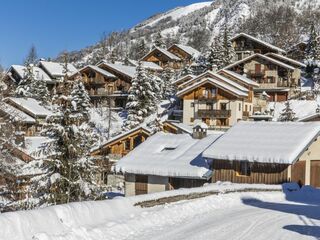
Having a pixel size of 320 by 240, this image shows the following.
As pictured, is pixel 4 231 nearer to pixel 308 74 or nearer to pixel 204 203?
pixel 204 203

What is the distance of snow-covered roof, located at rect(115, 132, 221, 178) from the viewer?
1246 inches

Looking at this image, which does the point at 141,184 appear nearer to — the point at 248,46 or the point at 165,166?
the point at 165,166

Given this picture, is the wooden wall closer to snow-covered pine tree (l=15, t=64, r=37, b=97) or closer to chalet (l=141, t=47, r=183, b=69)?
snow-covered pine tree (l=15, t=64, r=37, b=97)

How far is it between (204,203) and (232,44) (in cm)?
Result: 7453

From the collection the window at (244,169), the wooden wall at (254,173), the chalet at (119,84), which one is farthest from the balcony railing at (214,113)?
the window at (244,169)

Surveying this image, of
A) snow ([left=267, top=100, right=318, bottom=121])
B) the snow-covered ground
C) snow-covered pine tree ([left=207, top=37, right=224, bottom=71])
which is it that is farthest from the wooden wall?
snow-covered pine tree ([left=207, top=37, right=224, bottom=71])

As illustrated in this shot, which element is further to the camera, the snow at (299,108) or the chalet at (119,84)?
the chalet at (119,84)

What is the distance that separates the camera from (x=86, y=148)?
82.9ft

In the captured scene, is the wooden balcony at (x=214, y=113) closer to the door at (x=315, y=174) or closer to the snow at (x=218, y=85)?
the snow at (x=218, y=85)

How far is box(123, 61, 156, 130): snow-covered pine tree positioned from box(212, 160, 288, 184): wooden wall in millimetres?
30413

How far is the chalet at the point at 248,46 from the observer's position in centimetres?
8656

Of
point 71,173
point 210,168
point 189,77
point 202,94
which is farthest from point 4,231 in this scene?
point 189,77

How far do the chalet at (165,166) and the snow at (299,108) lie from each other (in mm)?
27552

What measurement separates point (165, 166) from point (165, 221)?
17.9 m
